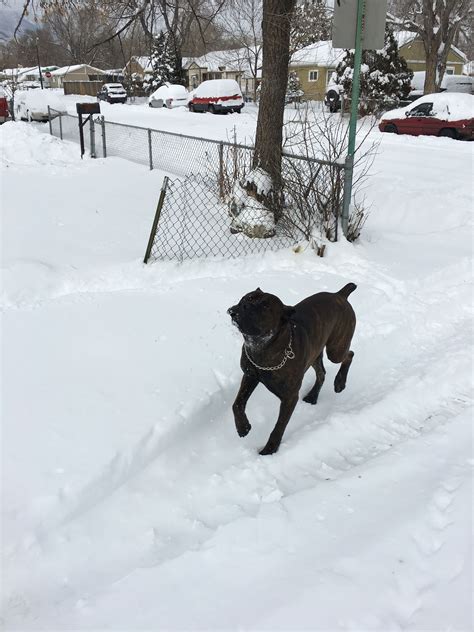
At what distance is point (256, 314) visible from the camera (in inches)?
107

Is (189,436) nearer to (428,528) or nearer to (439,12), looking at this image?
(428,528)

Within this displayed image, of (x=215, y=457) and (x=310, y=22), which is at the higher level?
(x=310, y=22)

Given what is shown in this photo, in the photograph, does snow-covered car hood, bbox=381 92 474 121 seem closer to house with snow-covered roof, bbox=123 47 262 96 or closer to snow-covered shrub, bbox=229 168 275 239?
snow-covered shrub, bbox=229 168 275 239

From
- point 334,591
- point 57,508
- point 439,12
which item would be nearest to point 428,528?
point 334,591

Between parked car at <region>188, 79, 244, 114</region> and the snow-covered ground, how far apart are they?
2448 cm

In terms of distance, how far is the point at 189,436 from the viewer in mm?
3322

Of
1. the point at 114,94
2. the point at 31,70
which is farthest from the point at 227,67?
the point at 31,70

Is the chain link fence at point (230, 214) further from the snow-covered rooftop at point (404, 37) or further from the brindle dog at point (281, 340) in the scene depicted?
the snow-covered rooftop at point (404, 37)

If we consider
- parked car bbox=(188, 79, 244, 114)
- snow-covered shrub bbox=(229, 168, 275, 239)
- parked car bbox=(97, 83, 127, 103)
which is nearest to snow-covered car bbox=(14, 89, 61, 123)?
parked car bbox=(188, 79, 244, 114)

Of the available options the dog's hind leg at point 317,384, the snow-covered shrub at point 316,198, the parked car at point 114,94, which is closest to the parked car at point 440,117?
the snow-covered shrub at point 316,198

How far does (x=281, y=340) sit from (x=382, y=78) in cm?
2505

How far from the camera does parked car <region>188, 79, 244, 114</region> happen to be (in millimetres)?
28078

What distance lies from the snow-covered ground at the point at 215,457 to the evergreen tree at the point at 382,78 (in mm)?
20872

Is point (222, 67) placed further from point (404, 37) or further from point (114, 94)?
point (404, 37)
